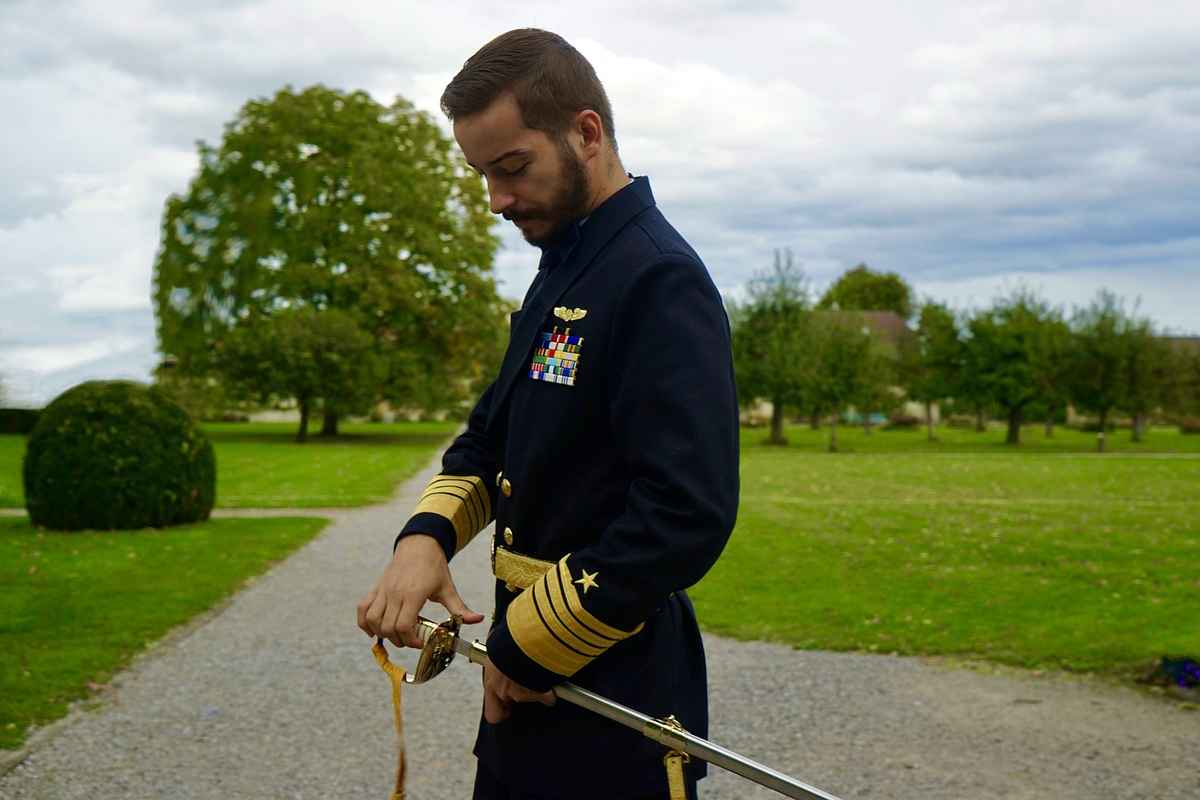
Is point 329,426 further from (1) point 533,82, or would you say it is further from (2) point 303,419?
(1) point 533,82

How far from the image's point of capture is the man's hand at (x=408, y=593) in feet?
6.83

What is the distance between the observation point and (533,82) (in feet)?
6.73

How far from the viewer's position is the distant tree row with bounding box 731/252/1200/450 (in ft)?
158

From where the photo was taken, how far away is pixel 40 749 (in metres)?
5.90

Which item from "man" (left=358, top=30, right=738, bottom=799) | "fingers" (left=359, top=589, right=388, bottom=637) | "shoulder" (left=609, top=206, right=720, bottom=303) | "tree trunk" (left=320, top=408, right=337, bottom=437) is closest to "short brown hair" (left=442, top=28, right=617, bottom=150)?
"man" (left=358, top=30, right=738, bottom=799)

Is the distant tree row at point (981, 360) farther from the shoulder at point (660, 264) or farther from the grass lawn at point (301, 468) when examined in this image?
the shoulder at point (660, 264)

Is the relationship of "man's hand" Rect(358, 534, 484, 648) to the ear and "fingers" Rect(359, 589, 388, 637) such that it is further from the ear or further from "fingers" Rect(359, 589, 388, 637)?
the ear

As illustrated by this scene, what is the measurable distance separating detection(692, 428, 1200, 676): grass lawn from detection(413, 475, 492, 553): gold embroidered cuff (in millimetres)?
6613

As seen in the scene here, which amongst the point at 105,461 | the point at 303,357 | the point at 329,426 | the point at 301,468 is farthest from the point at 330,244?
the point at 105,461

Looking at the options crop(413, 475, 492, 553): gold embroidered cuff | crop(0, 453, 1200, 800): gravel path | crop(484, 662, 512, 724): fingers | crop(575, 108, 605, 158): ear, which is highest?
crop(575, 108, 605, 158): ear

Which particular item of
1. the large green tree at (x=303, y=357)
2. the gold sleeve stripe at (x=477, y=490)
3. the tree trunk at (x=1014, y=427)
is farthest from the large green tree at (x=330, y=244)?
the gold sleeve stripe at (x=477, y=490)

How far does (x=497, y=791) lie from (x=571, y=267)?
1021mm

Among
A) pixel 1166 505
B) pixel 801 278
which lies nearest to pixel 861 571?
pixel 1166 505

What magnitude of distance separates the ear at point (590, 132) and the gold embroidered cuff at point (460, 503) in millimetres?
748
